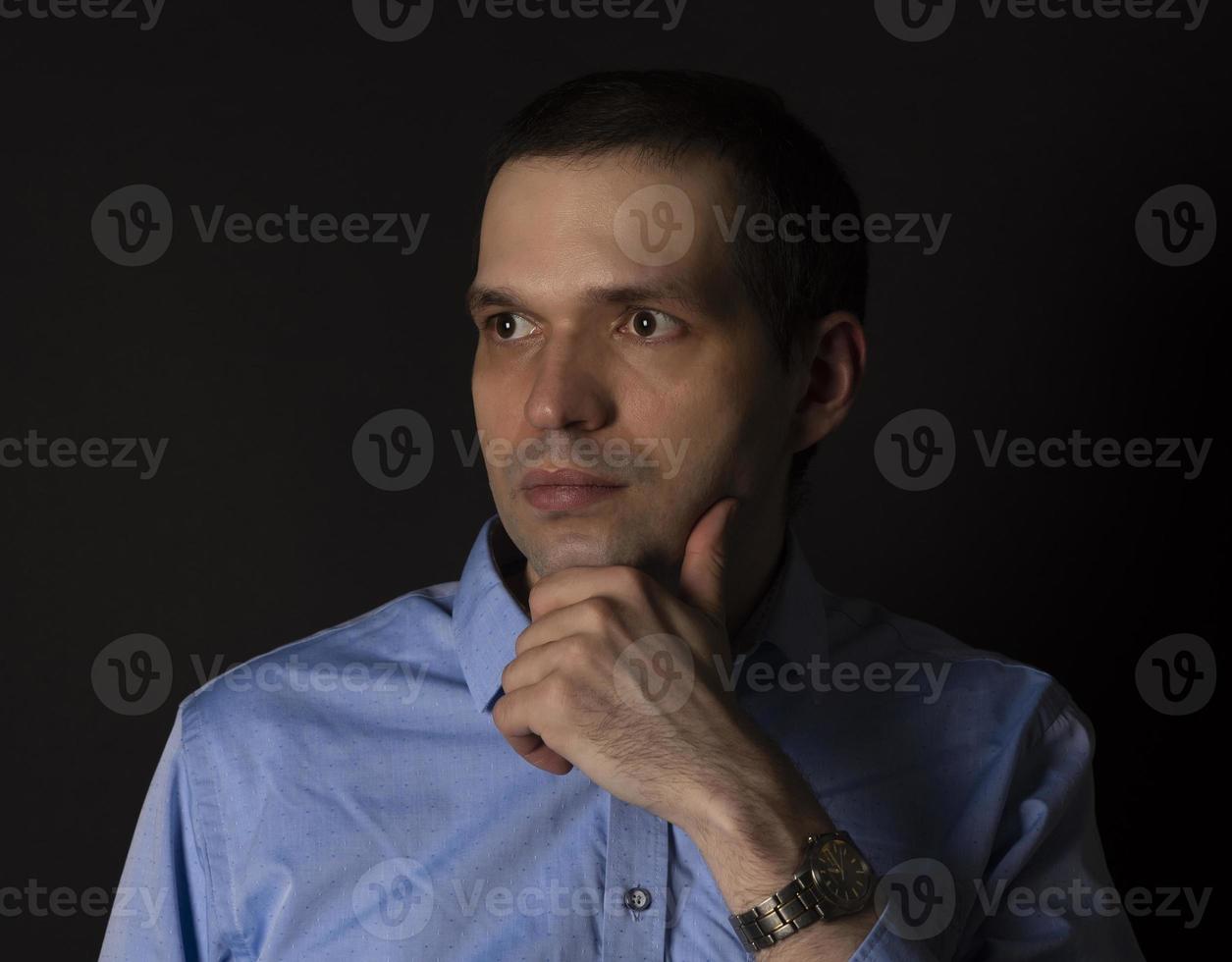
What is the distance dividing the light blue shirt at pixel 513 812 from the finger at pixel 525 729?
128 mm

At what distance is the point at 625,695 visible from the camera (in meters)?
1.58

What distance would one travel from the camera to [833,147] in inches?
101

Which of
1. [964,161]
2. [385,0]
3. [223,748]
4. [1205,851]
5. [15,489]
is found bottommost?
[1205,851]

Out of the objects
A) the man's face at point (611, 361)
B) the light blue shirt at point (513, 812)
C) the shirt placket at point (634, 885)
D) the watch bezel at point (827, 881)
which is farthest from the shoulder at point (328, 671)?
→ the watch bezel at point (827, 881)

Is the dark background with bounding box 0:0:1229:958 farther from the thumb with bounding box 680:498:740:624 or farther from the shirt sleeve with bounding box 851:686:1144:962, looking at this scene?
the thumb with bounding box 680:498:740:624

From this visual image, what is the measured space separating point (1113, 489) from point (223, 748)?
5.31 feet

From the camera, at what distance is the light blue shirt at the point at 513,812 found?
5.63 ft

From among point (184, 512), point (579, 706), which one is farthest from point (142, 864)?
point (184, 512)

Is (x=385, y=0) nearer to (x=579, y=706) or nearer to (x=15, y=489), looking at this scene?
(x=15, y=489)

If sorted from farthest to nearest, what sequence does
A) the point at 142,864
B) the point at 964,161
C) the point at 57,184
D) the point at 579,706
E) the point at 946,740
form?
the point at 964,161 → the point at 57,184 → the point at 946,740 → the point at 142,864 → the point at 579,706

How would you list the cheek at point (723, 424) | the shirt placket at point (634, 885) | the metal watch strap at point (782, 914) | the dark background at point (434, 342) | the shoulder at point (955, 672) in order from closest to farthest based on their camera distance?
the metal watch strap at point (782, 914) < the shirt placket at point (634, 885) < the cheek at point (723, 424) < the shoulder at point (955, 672) < the dark background at point (434, 342)

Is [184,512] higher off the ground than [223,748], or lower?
higher

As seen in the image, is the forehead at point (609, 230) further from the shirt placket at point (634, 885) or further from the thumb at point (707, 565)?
the shirt placket at point (634, 885)

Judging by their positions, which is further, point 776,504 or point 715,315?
point 776,504
